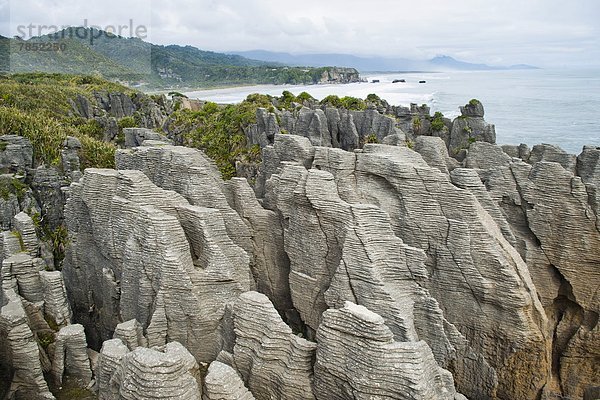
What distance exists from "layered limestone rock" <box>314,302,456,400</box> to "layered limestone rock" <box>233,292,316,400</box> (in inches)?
17.7

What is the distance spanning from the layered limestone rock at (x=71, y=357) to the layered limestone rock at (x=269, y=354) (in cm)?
437

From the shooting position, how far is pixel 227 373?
9312mm

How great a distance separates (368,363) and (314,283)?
4805mm

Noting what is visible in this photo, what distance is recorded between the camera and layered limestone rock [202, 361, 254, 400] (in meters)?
9.08

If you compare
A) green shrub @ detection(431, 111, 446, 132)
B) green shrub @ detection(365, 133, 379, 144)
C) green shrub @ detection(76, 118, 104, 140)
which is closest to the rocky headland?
green shrub @ detection(365, 133, 379, 144)

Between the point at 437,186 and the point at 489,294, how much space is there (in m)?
3.35

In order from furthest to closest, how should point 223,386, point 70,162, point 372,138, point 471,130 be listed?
point 471,130 < point 372,138 < point 70,162 < point 223,386

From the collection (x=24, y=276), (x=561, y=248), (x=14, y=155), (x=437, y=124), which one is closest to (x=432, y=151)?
(x=561, y=248)

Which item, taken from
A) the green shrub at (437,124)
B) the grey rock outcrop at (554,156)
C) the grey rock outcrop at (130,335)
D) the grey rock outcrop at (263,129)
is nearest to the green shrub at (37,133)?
the grey rock outcrop at (263,129)

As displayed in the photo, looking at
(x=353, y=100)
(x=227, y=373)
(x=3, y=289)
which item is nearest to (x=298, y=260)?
(x=227, y=373)

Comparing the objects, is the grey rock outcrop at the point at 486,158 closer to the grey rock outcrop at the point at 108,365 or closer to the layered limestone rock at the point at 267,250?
the layered limestone rock at the point at 267,250

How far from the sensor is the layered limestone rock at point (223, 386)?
9078 millimetres

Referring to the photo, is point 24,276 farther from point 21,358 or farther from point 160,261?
point 160,261

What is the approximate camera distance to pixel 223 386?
909 cm
